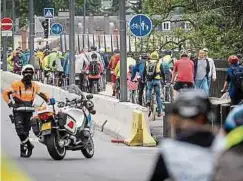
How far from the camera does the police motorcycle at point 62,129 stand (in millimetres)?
15734

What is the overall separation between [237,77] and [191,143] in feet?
48.4

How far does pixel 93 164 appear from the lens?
51.5 feet

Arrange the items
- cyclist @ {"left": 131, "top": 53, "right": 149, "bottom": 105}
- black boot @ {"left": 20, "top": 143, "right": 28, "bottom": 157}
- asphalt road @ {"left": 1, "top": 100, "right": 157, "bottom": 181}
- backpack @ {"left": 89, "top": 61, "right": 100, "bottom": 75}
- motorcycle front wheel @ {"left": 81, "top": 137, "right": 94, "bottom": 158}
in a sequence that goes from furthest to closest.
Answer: backpack @ {"left": 89, "top": 61, "right": 100, "bottom": 75}
cyclist @ {"left": 131, "top": 53, "right": 149, "bottom": 105}
black boot @ {"left": 20, "top": 143, "right": 28, "bottom": 157}
motorcycle front wheel @ {"left": 81, "top": 137, "right": 94, "bottom": 158}
asphalt road @ {"left": 1, "top": 100, "right": 157, "bottom": 181}

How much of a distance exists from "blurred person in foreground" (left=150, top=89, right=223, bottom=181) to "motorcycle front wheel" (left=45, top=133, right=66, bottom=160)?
1024 cm

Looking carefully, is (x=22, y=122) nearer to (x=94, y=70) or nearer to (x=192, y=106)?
(x=192, y=106)

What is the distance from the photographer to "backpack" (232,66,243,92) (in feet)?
65.1

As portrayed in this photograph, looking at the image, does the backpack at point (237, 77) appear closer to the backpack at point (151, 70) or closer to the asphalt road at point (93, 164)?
the asphalt road at point (93, 164)

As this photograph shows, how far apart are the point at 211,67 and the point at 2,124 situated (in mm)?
5643

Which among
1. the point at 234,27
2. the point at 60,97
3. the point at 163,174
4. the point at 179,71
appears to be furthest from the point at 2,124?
the point at 163,174

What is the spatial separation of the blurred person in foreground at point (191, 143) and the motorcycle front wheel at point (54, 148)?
10238 millimetres

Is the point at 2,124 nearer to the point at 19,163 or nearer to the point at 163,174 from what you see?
the point at 19,163

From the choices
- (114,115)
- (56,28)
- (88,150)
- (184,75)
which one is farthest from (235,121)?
(56,28)

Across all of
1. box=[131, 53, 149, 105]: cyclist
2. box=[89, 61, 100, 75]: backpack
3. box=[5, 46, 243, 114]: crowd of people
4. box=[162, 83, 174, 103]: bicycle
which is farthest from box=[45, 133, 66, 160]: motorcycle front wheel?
box=[89, 61, 100, 75]: backpack

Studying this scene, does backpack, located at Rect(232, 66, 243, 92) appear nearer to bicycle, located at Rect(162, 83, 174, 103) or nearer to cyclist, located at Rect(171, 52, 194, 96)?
cyclist, located at Rect(171, 52, 194, 96)
